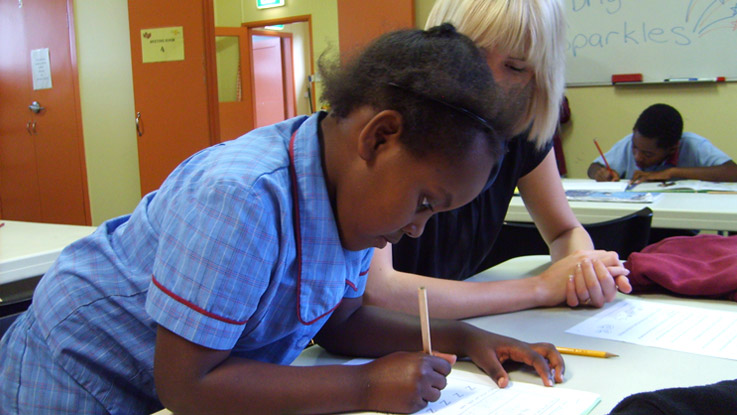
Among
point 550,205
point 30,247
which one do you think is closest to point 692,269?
point 550,205

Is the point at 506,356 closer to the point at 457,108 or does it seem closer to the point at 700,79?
the point at 457,108

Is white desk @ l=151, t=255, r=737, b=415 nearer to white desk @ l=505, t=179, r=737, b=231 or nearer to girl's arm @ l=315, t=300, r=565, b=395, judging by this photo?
girl's arm @ l=315, t=300, r=565, b=395

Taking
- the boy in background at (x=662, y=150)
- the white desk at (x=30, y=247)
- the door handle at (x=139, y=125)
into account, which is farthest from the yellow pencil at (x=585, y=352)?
the door handle at (x=139, y=125)

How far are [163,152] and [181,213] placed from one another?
3.73 meters

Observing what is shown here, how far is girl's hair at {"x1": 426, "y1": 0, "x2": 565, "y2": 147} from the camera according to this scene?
1.18 metres

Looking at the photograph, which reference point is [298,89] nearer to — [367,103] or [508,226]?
[508,226]

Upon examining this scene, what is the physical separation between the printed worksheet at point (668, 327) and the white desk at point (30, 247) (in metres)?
1.14

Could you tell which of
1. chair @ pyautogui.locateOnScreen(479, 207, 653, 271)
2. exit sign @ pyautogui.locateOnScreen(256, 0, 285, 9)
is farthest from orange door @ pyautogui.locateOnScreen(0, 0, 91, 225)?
chair @ pyautogui.locateOnScreen(479, 207, 653, 271)

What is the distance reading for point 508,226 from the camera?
5.68 feet

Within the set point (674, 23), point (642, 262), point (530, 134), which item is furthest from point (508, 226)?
point (674, 23)

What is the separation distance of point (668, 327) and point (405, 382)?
0.54m

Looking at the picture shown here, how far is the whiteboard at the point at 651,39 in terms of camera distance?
372 cm

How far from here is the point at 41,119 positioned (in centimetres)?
472

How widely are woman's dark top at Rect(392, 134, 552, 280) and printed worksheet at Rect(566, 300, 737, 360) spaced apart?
388 millimetres
